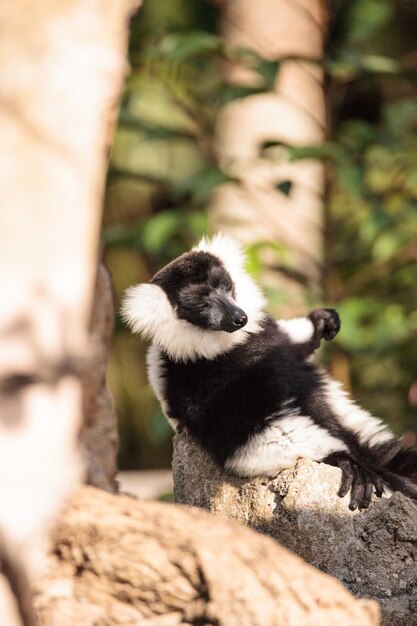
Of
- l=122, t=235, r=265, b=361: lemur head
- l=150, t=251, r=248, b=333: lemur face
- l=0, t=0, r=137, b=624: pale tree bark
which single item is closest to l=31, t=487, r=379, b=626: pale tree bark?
l=0, t=0, r=137, b=624: pale tree bark

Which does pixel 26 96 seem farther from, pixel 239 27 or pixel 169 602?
pixel 239 27

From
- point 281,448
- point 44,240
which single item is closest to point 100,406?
point 281,448

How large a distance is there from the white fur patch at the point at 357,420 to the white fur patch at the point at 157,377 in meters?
0.69

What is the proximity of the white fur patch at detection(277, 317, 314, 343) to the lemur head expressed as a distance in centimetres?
16

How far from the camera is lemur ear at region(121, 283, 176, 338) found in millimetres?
4375

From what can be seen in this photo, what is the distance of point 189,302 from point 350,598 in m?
1.86

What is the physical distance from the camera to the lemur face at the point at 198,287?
4340 millimetres

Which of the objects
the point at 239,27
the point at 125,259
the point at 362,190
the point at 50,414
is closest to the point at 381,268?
the point at 362,190

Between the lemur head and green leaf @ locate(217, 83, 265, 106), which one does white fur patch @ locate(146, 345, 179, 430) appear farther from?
green leaf @ locate(217, 83, 265, 106)

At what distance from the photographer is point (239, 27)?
7.30 meters

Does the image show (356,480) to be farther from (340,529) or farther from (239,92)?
(239,92)

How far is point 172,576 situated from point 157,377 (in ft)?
4.92

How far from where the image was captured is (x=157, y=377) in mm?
4301

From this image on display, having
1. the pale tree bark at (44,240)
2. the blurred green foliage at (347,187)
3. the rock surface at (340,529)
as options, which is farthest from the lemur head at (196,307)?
the pale tree bark at (44,240)
